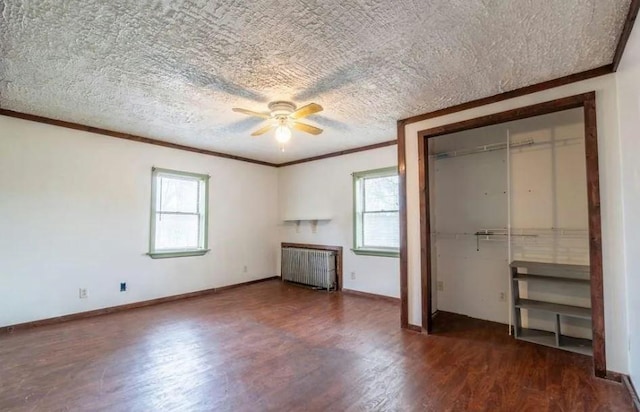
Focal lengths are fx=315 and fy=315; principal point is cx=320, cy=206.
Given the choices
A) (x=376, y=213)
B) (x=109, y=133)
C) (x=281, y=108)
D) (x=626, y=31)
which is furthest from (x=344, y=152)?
(x=626, y=31)

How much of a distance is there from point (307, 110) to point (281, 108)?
395 mm

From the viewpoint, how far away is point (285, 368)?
2.71m

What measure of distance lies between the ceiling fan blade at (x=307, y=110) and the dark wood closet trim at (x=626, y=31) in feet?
6.99

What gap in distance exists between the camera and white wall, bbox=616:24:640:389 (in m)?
2.17

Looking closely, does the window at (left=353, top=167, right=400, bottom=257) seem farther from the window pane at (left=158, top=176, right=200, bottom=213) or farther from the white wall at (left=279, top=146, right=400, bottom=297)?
the window pane at (left=158, top=176, right=200, bottom=213)

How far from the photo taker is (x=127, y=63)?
254 centimetres

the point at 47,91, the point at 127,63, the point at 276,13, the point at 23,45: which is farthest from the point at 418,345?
the point at 47,91

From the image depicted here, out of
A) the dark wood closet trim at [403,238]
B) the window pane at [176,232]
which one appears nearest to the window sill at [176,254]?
the window pane at [176,232]

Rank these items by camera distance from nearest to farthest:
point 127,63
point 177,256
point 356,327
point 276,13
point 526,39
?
1. point 276,13
2. point 526,39
3. point 127,63
4. point 356,327
5. point 177,256

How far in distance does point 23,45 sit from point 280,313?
3718 millimetres

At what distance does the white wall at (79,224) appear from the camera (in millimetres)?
3699

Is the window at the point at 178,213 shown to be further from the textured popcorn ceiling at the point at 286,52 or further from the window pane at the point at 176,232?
the textured popcorn ceiling at the point at 286,52

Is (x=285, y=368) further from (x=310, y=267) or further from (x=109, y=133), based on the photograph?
(x=109, y=133)

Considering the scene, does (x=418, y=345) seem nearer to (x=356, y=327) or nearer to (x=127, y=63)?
(x=356, y=327)
